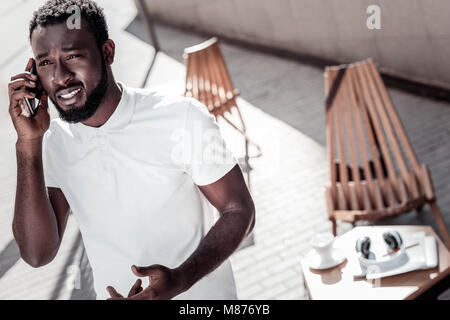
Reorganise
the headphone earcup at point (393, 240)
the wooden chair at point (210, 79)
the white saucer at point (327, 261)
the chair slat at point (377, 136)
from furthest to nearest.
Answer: the wooden chair at point (210, 79)
the chair slat at point (377, 136)
the white saucer at point (327, 261)
the headphone earcup at point (393, 240)

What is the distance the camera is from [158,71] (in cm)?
1021

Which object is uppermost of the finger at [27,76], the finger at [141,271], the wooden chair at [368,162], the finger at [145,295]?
the finger at [27,76]

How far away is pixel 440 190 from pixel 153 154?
3.62 meters

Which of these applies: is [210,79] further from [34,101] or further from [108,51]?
[34,101]

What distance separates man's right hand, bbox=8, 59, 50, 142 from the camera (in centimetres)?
174

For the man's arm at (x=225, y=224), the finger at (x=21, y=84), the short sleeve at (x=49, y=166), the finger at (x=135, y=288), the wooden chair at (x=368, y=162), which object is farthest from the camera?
the wooden chair at (x=368, y=162)

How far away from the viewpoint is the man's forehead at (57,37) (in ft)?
5.65

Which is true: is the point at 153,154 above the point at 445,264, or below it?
above

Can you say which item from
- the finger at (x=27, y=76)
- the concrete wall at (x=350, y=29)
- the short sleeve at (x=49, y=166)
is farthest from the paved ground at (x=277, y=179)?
the finger at (x=27, y=76)

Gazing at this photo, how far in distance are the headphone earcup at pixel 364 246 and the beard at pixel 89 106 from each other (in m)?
1.87

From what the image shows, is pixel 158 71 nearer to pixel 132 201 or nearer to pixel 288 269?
pixel 288 269

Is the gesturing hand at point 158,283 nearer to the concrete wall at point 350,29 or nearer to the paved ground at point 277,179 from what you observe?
the paved ground at point 277,179

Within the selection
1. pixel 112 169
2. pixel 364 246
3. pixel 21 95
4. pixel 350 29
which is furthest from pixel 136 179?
pixel 350 29
